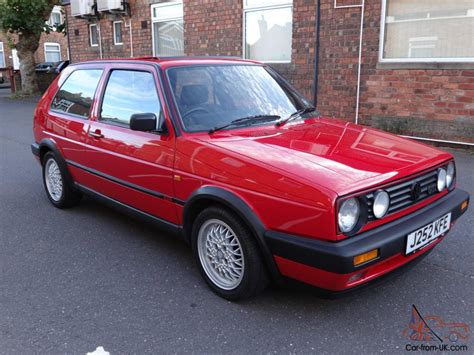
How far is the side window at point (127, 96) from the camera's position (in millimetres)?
3564

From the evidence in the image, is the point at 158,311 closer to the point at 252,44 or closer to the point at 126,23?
the point at 252,44

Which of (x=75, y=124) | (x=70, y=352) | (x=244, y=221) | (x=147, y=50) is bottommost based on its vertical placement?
(x=70, y=352)

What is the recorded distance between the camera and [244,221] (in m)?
2.78

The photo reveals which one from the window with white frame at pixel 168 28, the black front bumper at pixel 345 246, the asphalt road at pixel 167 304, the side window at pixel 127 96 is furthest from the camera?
the window with white frame at pixel 168 28

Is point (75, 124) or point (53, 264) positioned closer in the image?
point (53, 264)

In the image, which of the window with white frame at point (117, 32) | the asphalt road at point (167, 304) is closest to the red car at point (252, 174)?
the asphalt road at point (167, 304)

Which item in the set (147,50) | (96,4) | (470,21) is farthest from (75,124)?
(96,4)

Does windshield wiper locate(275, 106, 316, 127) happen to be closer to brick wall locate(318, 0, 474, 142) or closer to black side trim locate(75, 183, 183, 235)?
black side trim locate(75, 183, 183, 235)

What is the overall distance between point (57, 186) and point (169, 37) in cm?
844

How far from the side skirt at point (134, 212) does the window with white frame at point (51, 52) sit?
36872 mm

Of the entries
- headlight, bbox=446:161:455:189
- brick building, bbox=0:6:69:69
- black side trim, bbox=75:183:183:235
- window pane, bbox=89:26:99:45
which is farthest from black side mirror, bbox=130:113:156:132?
brick building, bbox=0:6:69:69

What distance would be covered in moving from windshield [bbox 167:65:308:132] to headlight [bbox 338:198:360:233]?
4.18 feet

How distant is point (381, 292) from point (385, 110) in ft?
18.8

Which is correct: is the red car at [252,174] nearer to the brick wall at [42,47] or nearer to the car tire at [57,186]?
the car tire at [57,186]
